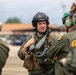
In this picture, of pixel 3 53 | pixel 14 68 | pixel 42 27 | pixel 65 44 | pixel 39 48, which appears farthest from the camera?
pixel 14 68

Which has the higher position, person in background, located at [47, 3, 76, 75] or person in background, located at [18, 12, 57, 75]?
person in background, located at [47, 3, 76, 75]

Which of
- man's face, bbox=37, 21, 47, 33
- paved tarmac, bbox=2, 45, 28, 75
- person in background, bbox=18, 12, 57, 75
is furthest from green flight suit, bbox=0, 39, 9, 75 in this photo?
paved tarmac, bbox=2, 45, 28, 75

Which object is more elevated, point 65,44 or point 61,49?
point 65,44

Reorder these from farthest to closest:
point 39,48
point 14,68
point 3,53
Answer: point 14,68 → point 39,48 → point 3,53

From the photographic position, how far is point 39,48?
250 inches

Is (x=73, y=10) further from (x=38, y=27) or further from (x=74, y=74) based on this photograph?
(x=38, y=27)

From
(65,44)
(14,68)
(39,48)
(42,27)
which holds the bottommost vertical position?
(14,68)

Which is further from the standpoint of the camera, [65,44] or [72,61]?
[65,44]

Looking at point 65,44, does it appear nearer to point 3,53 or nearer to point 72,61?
point 72,61

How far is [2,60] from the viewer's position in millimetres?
6066

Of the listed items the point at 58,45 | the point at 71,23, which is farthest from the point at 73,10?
the point at 58,45

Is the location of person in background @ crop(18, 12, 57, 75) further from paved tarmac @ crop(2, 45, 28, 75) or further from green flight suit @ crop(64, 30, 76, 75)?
paved tarmac @ crop(2, 45, 28, 75)

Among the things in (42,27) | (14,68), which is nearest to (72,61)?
(42,27)

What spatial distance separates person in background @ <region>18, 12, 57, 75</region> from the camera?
6.34 meters
